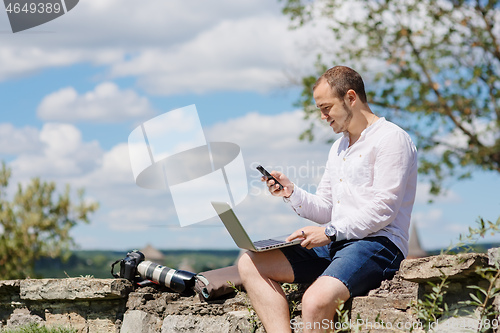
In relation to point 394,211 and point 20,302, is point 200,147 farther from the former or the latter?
point 394,211

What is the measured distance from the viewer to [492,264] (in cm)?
276

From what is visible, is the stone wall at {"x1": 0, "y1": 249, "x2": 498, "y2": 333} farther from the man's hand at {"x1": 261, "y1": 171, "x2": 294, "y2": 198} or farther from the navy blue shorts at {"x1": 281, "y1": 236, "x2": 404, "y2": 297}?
the man's hand at {"x1": 261, "y1": 171, "x2": 294, "y2": 198}

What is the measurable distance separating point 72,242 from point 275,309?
15636 millimetres

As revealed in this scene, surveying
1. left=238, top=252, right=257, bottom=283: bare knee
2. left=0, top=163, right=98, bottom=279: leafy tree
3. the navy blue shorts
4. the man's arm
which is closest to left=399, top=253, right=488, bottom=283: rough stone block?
the navy blue shorts

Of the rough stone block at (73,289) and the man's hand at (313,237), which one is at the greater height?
the man's hand at (313,237)

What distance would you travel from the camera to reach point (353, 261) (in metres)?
3.05

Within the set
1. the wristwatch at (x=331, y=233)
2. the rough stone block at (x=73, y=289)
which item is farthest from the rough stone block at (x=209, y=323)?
the wristwatch at (x=331, y=233)

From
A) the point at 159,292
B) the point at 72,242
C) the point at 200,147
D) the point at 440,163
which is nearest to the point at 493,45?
the point at 440,163

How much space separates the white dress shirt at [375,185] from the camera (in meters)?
Result: 3.09

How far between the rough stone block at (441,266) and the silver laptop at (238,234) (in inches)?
23.4

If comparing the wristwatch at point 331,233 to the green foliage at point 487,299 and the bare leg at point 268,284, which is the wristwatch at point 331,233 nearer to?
the bare leg at point 268,284

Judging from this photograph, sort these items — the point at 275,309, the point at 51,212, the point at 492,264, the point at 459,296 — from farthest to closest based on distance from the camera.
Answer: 1. the point at 51,212
2. the point at 275,309
3. the point at 459,296
4. the point at 492,264

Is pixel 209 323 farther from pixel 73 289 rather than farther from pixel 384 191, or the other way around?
pixel 384 191

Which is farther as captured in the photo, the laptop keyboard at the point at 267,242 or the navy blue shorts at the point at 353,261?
the laptop keyboard at the point at 267,242
